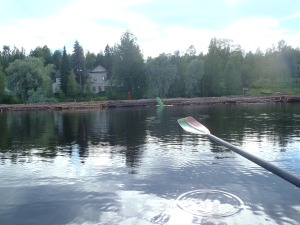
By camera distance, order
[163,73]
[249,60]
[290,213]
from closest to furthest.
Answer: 1. [290,213]
2. [163,73]
3. [249,60]

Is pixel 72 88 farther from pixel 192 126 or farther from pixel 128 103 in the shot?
pixel 192 126

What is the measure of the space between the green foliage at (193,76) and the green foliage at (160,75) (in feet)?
15.4

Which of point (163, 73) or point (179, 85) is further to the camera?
point (179, 85)

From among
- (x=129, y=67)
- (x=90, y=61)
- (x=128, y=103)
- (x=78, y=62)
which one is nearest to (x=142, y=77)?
(x=129, y=67)

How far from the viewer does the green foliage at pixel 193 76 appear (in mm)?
75625

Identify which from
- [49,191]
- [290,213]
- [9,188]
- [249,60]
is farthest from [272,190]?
[249,60]

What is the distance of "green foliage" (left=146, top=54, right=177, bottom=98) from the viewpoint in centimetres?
7169

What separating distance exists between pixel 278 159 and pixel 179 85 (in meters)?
64.5

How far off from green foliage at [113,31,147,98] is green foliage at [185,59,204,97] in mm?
10531

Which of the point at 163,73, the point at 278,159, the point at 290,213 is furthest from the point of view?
the point at 163,73

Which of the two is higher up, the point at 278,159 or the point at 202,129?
the point at 202,129

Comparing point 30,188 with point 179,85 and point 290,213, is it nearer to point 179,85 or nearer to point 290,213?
point 290,213

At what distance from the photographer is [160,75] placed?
7188cm

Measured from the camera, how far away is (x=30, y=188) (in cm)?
988
